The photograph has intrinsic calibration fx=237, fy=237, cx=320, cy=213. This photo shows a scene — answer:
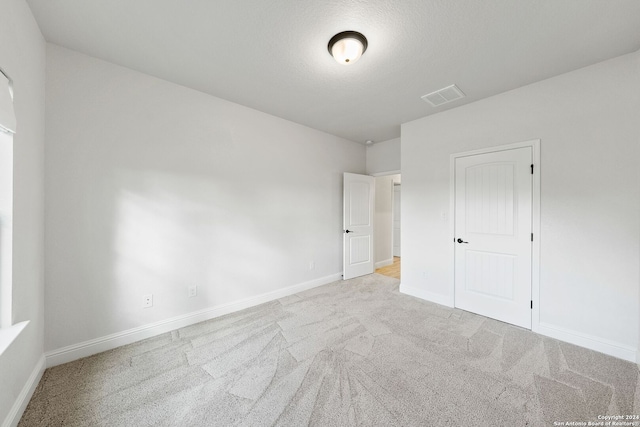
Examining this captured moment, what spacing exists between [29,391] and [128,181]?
64.6 inches

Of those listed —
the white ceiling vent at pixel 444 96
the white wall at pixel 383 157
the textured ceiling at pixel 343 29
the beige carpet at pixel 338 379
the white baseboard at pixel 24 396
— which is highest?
the textured ceiling at pixel 343 29

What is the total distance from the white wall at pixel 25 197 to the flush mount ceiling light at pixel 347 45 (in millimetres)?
1974

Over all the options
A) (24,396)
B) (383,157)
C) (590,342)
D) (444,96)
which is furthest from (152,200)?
(590,342)

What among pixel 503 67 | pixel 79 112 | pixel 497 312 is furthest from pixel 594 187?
pixel 79 112

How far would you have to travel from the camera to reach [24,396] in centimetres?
151

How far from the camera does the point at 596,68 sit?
2.16 m

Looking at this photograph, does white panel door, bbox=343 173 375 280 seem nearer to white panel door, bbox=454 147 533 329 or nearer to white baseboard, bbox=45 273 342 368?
white baseboard, bbox=45 273 342 368

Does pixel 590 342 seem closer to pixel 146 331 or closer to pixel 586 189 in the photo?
pixel 586 189

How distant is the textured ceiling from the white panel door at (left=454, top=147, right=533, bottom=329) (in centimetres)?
86

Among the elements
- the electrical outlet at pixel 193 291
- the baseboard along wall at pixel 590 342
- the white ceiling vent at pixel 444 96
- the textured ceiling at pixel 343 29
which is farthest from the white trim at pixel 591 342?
the electrical outlet at pixel 193 291

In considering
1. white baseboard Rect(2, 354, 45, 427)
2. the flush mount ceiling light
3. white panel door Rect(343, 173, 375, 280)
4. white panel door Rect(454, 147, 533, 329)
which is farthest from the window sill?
white panel door Rect(454, 147, 533, 329)

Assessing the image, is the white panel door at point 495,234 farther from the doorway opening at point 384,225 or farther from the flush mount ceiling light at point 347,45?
the doorway opening at point 384,225

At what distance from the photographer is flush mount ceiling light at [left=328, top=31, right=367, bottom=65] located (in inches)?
70.9

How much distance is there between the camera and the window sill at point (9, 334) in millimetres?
1269
